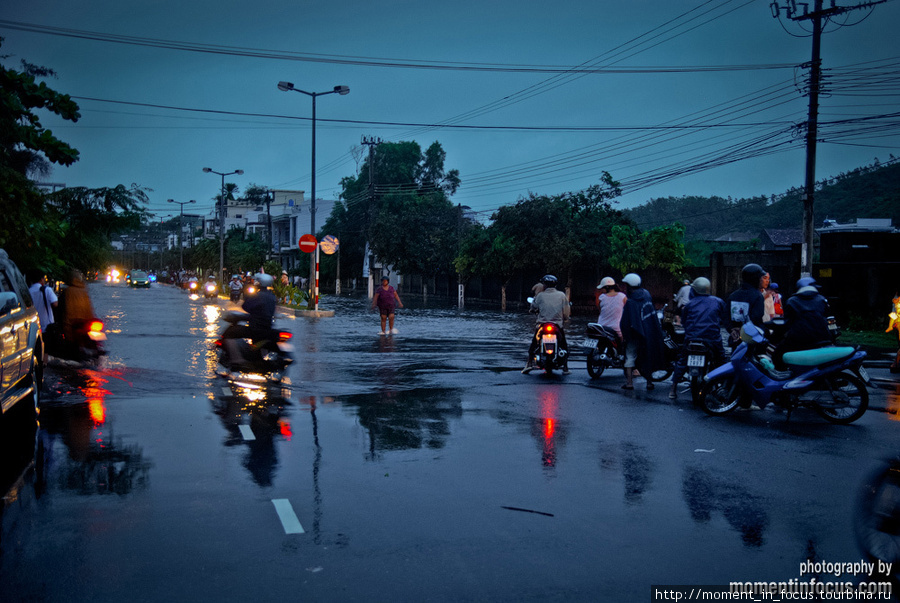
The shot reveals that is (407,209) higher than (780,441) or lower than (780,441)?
higher

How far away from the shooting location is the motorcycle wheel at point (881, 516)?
15.2 ft

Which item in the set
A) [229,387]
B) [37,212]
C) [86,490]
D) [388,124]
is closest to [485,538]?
[86,490]

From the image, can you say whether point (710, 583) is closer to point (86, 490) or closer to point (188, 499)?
point (188, 499)

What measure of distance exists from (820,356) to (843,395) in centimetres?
60

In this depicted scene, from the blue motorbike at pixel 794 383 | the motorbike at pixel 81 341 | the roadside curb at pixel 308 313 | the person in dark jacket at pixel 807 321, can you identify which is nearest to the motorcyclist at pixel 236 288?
the roadside curb at pixel 308 313

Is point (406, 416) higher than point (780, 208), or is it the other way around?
point (780, 208)

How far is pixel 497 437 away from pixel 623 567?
4.04 metres

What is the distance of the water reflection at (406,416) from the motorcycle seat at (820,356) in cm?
415

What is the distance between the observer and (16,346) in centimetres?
A: 823

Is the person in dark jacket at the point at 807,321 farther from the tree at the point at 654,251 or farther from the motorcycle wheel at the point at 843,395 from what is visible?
the tree at the point at 654,251

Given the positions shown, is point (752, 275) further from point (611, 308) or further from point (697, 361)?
point (611, 308)

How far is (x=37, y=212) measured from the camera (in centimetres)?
1598

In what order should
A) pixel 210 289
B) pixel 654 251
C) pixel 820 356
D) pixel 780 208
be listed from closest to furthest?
pixel 820 356, pixel 654 251, pixel 210 289, pixel 780 208

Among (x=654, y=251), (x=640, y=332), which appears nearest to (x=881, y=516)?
(x=640, y=332)
